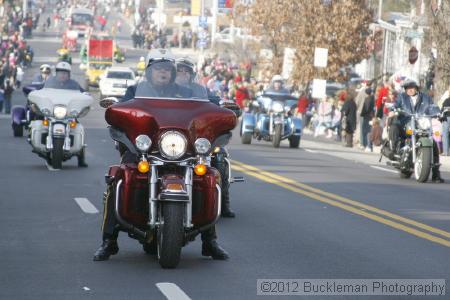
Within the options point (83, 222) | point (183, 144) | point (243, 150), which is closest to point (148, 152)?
point (183, 144)

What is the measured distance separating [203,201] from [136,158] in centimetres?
71

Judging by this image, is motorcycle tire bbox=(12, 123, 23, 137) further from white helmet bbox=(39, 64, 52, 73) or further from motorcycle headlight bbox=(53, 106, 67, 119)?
motorcycle headlight bbox=(53, 106, 67, 119)

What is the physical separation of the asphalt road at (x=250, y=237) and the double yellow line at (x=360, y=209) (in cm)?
1

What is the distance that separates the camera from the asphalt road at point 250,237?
1059 cm

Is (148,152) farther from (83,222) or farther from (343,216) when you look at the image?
(343,216)

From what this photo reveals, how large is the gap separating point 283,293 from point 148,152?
6.09 feet

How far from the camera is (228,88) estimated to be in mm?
63969

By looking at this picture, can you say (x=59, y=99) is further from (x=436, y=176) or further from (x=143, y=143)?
(x=143, y=143)

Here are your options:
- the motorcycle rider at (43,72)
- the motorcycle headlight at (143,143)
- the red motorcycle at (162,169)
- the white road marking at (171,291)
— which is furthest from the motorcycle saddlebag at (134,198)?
the motorcycle rider at (43,72)

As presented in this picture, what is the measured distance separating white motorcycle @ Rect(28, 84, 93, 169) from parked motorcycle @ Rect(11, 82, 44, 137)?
83cm

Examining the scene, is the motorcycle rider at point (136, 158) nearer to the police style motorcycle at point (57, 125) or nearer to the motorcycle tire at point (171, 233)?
the motorcycle tire at point (171, 233)

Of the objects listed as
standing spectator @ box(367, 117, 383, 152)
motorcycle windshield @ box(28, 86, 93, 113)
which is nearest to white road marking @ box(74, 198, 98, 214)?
motorcycle windshield @ box(28, 86, 93, 113)

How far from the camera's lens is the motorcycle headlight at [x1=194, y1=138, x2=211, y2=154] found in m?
11.3

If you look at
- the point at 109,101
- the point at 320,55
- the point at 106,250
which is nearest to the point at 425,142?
the point at 109,101
